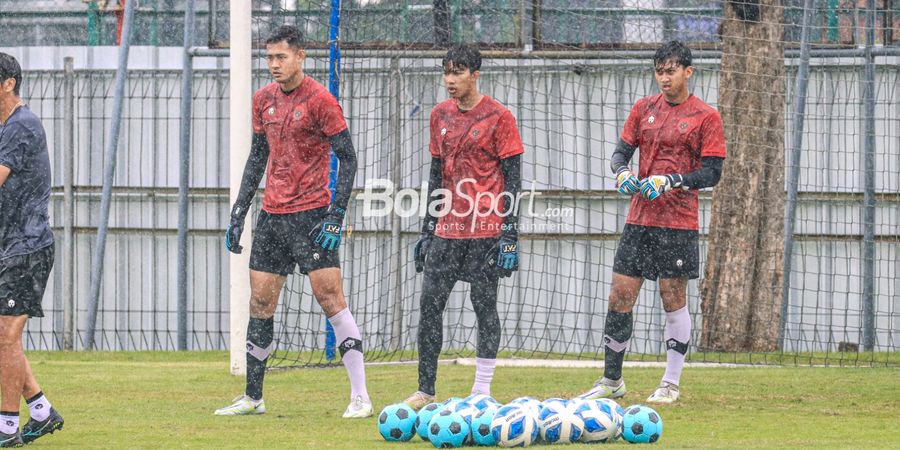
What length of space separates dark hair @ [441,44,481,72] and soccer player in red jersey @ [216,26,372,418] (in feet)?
2.44

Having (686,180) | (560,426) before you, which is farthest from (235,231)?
(686,180)

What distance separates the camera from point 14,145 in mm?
6555

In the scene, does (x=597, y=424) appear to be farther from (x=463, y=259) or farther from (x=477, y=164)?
(x=477, y=164)

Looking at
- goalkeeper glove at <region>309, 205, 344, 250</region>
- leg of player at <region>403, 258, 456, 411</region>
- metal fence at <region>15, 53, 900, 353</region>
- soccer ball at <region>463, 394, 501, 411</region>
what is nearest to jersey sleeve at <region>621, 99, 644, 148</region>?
leg of player at <region>403, 258, 456, 411</region>

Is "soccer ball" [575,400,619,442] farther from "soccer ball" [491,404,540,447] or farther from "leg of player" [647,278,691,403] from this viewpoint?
"leg of player" [647,278,691,403]

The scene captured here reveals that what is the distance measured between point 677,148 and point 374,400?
256 centimetres

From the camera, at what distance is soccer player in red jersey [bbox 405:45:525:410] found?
7.94 m

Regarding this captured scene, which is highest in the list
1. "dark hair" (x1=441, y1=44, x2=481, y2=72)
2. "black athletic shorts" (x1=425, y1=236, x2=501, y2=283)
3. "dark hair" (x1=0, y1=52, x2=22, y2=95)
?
"dark hair" (x1=441, y1=44, x2=481, y2=72)

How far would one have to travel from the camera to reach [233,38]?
9617 millimetres

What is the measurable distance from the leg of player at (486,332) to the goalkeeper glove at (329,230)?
0.96 metres

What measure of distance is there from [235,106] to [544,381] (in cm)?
304

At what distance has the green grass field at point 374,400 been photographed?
6.71m

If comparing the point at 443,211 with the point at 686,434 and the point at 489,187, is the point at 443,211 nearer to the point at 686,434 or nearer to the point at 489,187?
the point at 489,187

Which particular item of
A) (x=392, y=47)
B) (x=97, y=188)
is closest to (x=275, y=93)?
(x=392, y=47)
